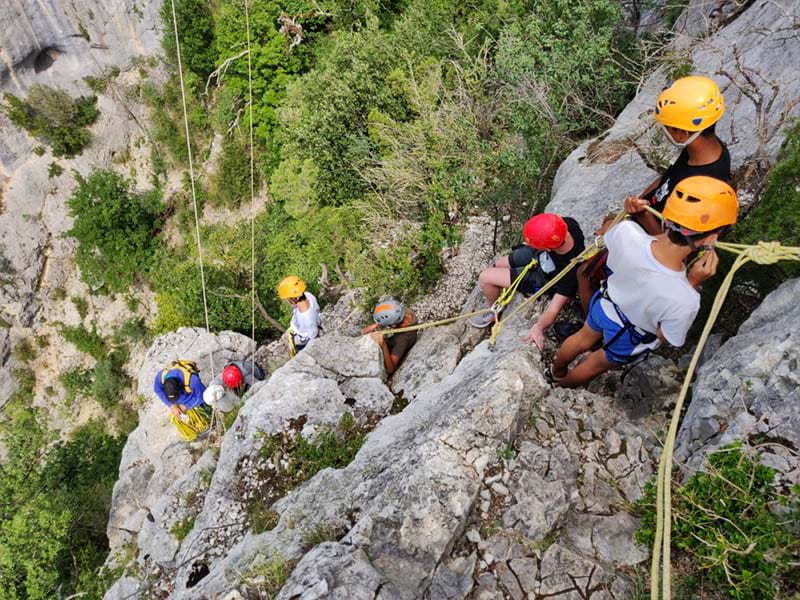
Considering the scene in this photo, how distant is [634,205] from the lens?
11.5 ft

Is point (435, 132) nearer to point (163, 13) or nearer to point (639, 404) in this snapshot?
point (639, 404)

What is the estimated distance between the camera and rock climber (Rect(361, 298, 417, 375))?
251 inches

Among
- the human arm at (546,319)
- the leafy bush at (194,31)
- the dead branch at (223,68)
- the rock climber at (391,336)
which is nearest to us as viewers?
the human arm at (546,319)

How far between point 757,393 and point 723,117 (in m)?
3.72

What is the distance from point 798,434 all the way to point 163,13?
20127 mm

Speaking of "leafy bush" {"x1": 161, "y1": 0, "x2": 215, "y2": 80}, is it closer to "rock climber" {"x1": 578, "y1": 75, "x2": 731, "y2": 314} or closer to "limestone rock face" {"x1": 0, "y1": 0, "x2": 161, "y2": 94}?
"limestone rock face" {"x1": 0, "y1": 0, "x2": 161, "y2": 94}

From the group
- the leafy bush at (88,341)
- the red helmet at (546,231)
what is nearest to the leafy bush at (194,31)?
the leafy bush at (88,341)

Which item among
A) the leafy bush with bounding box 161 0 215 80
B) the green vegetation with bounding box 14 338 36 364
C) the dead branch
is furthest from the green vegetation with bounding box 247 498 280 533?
the green vegetation with bounding box 14 338 36 364

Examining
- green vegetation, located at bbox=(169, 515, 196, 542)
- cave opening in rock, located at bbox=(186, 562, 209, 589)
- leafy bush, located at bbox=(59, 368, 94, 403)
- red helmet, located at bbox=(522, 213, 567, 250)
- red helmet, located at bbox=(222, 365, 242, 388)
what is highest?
red helmet, located at bbox=(522, 213, 567, 250)

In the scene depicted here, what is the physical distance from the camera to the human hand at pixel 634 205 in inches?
135

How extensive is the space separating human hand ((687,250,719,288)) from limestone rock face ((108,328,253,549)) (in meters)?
6.68

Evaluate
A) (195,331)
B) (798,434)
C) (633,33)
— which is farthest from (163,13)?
(798,434)

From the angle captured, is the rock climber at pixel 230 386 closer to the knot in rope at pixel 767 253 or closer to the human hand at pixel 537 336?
the human hand at pixel 537 336

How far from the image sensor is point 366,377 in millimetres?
6031
